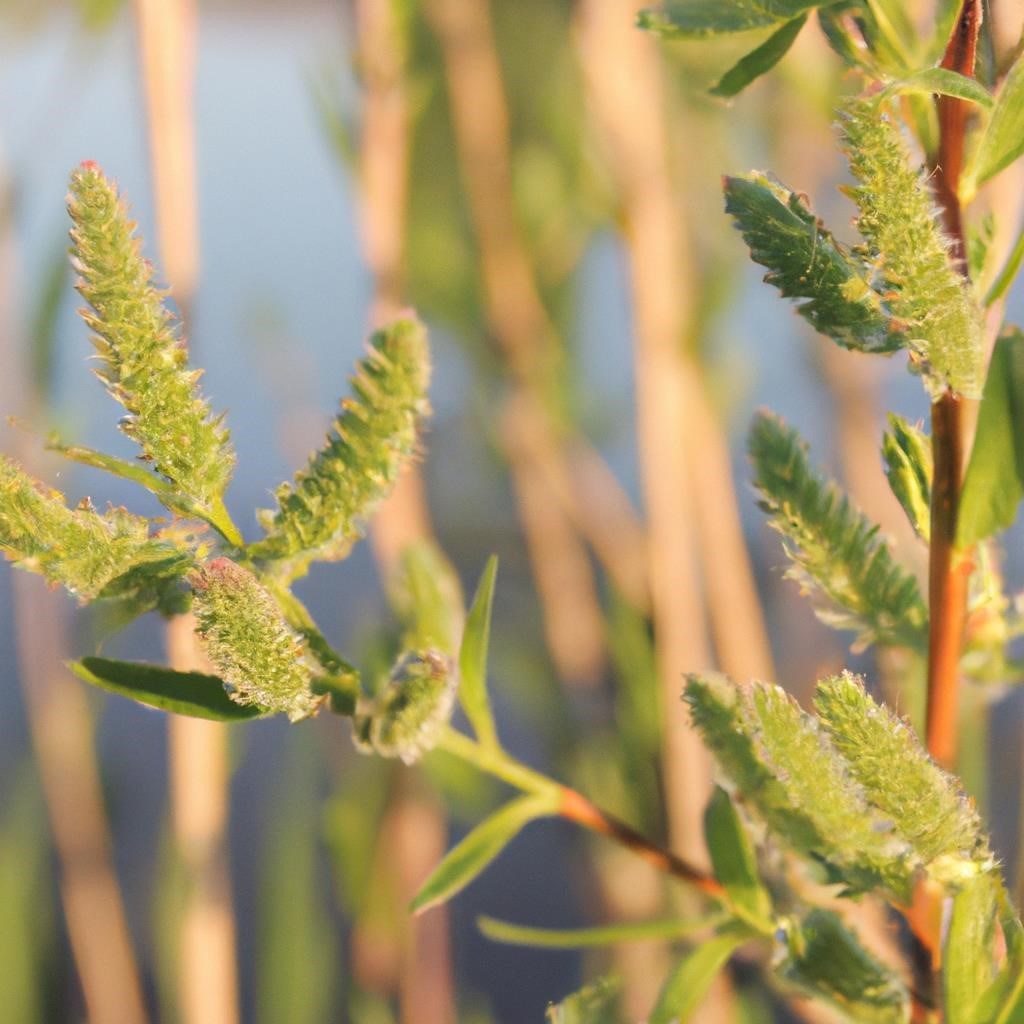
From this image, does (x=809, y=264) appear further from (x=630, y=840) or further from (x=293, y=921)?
(x=293, y=921)

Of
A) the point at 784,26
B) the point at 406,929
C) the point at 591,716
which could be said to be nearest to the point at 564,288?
the point at 591,716

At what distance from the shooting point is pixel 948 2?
16 cm

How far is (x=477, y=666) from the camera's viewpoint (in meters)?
0.20

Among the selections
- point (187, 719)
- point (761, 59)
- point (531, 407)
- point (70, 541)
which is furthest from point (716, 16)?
point (531, 407)

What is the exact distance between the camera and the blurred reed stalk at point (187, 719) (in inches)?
13.0

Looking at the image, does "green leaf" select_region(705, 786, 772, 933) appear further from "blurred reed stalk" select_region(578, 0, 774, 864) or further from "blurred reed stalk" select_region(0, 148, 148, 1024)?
"blurred reed stalk" select_region(0, 148, 148, 1024)

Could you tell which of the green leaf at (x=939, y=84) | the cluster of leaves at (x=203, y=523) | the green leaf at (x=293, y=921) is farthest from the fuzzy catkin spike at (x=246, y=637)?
the green leaf at (x=293, y=921)

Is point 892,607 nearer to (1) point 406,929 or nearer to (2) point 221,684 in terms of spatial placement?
(2) point 221,684

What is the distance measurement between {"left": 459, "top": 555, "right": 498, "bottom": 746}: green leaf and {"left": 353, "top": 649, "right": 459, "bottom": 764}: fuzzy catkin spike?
0.01 metres

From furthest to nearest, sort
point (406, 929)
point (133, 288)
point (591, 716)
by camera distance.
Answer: point (591, 716) < point (406, 929) < point (133, 288)

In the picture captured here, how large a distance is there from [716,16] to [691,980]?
157mm

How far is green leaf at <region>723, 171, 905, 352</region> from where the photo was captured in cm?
15

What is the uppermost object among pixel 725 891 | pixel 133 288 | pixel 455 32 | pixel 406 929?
pixel 455 32

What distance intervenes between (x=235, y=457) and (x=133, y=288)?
0.03 meters
